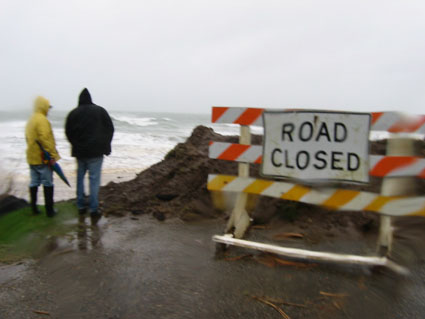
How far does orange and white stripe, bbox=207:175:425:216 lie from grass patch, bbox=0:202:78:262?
7.26ft

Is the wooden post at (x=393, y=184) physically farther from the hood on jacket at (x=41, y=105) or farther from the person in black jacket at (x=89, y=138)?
the hood on jacket at (x=41, y=105)

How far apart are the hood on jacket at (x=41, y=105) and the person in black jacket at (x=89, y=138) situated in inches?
14.9

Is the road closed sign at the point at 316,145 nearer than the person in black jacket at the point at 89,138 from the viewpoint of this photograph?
Yes

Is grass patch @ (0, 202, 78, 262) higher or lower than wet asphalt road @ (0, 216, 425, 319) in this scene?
lower

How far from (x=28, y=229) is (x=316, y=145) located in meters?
3.59

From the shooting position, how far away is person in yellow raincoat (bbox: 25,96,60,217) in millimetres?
4531

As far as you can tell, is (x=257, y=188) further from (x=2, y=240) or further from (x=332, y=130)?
(x=2, y=240)

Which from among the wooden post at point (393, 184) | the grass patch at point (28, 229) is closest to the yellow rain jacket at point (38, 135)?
the grass patch at point (28, 229)

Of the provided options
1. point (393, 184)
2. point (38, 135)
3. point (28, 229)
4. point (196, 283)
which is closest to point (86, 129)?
point (38, 135)

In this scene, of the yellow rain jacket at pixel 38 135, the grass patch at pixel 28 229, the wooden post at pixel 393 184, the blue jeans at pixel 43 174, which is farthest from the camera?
the blue jeans at pixel 43 174

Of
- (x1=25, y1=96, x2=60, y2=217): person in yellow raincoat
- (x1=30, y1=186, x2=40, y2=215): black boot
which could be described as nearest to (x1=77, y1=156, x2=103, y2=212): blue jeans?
(x1=25, y1=96, x2=60, y2=217): person in yellow raincoat

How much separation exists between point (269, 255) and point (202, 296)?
0.91 m

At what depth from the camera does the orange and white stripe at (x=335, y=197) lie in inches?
109

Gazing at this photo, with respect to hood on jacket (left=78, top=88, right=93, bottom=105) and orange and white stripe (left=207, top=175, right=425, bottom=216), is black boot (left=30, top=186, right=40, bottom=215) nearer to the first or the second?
hood on jacket (left=78, top=88, right=93, bottom=105)
